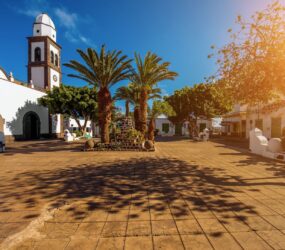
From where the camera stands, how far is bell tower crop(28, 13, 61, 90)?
3241 centimetres

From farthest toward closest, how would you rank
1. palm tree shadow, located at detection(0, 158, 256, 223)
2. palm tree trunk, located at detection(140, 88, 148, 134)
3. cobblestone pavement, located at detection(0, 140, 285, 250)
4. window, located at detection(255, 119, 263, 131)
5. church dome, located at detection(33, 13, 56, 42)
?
church dome, located at detection(33, 13, 56, 42) → window, located at detection(255, 119, 263, 131) → palm tree trunk, located at detection(140, 88, 148, 134) → palm tree shadow, located at detection(0, 158, 256, 223) → cobblestone pavement, located at detection(0, 140, 285, 250)

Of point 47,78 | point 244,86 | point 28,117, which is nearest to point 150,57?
point 244,86

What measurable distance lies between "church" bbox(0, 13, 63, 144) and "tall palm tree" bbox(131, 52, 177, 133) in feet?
51.1

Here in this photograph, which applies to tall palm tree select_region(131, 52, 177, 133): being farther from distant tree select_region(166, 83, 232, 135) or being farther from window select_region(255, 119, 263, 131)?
window select_region(255, 119, 263, 131)

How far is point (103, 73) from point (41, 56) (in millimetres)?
24393

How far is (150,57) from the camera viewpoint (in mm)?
17047

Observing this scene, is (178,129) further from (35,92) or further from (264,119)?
(35,92)

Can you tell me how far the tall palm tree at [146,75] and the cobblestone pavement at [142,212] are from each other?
35.1 ft

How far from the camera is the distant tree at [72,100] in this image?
23.9 metres

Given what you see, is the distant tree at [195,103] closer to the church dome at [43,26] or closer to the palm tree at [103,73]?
the palm tree at [103,73]

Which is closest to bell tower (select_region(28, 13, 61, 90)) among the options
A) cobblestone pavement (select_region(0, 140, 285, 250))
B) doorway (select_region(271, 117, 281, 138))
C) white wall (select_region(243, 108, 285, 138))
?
cobblestone pavement (select_region(0, 140, 285, 250))

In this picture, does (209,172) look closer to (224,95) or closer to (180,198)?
(180,198)

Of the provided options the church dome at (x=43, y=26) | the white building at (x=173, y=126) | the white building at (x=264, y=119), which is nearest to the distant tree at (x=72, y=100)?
the church dome at (x=43, y=26)

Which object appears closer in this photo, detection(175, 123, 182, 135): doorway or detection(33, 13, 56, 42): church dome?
detection(33, 13, 56, 42): church dome
